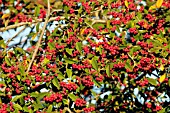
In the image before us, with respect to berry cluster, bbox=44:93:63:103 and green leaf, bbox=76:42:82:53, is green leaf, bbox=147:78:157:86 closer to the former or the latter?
green leaf, bbox=76:42:82:53

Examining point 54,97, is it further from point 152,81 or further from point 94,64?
point 152,81

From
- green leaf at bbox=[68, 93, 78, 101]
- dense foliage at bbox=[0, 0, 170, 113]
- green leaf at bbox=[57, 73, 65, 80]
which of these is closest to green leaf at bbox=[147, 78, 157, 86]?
dense foliage at bbox=[0, 0, 170, 113]

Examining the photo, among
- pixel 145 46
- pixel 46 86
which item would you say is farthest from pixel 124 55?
pixel 46 86

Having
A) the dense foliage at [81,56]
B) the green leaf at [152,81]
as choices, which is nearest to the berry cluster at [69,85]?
the dense foliage at [81,56]

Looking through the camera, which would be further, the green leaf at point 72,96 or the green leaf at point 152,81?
the green leaf at point 152,81

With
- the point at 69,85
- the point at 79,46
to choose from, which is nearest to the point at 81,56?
A: the point at 79,46

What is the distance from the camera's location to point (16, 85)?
383 centimetres

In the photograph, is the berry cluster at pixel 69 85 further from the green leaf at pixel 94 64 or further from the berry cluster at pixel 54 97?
the green leaf at pixel 94 64

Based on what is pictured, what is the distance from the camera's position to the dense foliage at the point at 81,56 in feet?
12.7

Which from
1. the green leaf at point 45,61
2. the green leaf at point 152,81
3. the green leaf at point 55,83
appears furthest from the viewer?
the green leaf at point 152,81

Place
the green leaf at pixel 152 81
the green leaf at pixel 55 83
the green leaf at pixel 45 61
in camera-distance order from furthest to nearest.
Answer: the green leaf at pixel 152 81, the green leaf at pixel 45 61, the green leaf at pixel 55 83

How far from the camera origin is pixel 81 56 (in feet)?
12.9

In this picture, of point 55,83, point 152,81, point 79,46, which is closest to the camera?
point 55,83

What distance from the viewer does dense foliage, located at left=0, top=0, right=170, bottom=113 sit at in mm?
3873
